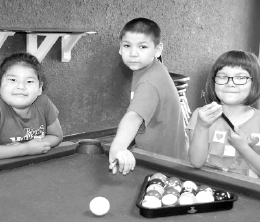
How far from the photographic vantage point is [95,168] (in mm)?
1406

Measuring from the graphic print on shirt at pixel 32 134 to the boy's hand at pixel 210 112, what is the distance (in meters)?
0.76

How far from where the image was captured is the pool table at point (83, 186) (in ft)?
3.29

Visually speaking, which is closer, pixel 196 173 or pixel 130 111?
pixel 196 173

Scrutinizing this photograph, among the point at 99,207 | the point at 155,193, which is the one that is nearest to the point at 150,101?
the point at 155,193

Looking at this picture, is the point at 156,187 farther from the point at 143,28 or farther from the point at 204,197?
the point at 143,28

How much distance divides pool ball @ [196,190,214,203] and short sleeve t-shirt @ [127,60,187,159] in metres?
0.58

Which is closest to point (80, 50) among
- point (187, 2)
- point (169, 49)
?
point (169, 49)

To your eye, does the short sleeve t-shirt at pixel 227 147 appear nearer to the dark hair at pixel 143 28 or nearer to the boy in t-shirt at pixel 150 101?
the boy in t-shirt at pixel 150 101

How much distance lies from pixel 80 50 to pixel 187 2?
168 cm

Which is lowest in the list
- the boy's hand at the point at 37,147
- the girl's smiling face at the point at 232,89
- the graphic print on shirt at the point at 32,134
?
the graphic print on shirt at the point at 32,134

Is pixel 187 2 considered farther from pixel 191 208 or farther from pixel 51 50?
pixel 191 208

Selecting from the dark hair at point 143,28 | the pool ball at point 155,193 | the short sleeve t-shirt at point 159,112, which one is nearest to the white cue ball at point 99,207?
the pool ball at point 155,193

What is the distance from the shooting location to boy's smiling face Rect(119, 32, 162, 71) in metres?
1.82

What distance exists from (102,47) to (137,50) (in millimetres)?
1661
